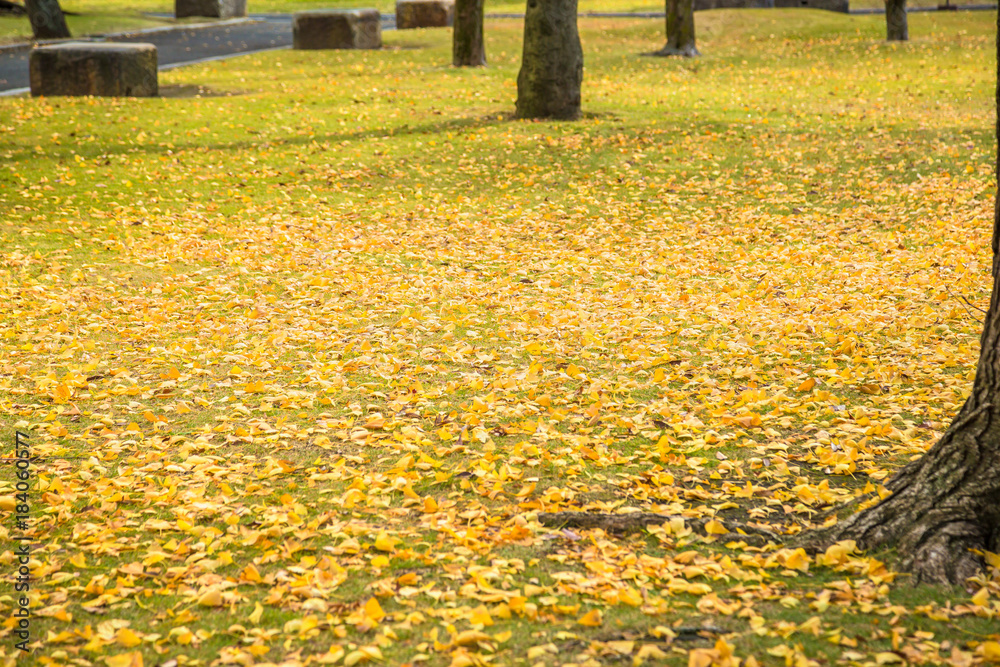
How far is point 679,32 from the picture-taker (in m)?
23.8

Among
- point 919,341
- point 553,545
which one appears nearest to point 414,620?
point 553,545

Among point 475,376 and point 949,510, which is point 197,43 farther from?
point 949,510

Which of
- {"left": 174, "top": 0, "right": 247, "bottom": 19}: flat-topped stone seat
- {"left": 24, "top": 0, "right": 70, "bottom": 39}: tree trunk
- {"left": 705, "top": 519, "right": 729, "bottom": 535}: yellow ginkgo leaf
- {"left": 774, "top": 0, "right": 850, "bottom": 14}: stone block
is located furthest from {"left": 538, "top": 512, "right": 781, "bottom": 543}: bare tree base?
{"left": 174, "top": 0, "right": 247, "bottom": 19}: flat-topped stone seat

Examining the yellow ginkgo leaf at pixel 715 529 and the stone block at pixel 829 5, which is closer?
the yellow ginkgo leaf at pixel 715 529

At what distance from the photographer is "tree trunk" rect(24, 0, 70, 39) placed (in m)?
25.5

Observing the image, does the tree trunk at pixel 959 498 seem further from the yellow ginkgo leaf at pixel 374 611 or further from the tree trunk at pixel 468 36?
the tree trunk at pixel 468 36

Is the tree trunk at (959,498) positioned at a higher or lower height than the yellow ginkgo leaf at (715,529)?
higher

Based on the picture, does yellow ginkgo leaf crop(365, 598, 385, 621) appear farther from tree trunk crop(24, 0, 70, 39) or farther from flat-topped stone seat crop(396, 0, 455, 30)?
flat-topped stone seat crop(396, 0, 455, 30)

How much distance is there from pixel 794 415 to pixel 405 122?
443 inches

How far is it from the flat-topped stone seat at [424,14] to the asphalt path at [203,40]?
11.1 ft

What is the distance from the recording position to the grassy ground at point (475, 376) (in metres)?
3.80

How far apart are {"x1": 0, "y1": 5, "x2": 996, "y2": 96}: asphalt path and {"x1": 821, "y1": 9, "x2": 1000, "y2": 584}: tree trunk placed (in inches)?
703

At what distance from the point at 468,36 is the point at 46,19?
42.4 ft

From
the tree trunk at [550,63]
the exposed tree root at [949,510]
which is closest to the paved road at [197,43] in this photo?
the tree trunk at [550,63]
